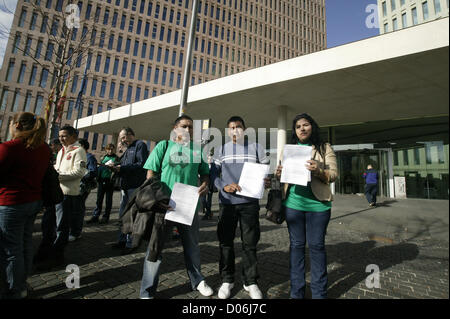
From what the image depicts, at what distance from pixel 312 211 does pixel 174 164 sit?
1525 mm

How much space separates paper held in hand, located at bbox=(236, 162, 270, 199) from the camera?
2302 millimetres

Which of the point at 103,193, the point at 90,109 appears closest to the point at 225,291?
the point at 103,193

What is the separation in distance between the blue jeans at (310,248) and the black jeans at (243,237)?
0.40 m

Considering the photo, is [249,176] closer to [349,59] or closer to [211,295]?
[211,295]

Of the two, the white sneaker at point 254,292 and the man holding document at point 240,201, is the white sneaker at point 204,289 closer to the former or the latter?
the man holding document at point 240,201

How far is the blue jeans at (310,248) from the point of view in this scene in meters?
2.07

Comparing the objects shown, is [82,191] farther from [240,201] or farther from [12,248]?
[240,201]

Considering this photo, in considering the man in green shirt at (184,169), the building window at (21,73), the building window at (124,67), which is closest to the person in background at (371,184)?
the man in green shirt at (184,169)

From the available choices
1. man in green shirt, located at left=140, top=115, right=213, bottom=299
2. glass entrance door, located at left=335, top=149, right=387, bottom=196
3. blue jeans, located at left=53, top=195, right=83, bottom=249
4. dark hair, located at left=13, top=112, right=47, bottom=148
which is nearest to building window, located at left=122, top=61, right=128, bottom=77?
glass entrance door, located at left=335, top=149, right=387, bottom=196

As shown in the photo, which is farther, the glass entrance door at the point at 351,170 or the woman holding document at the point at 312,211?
the glass entrance door at the point at 351,170

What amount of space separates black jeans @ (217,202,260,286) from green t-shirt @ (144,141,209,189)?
0.58m

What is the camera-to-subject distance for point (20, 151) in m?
2.05

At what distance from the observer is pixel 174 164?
2357mm

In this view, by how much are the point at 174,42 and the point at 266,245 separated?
156 feet
